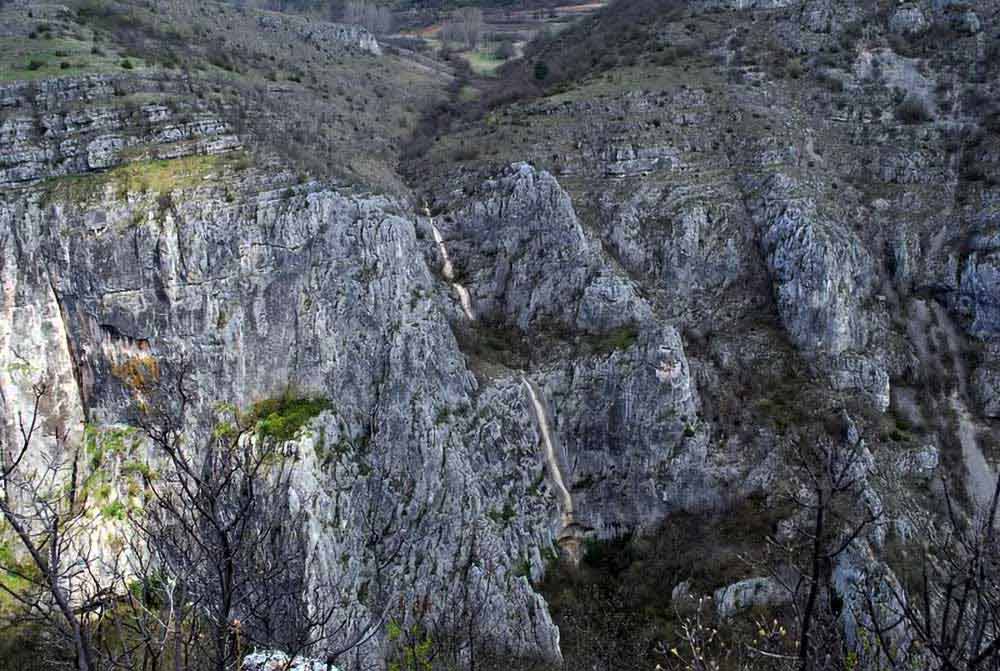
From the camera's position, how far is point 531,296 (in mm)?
44156

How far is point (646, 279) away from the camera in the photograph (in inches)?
1812

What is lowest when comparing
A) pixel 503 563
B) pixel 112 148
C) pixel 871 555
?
pixel 503 563

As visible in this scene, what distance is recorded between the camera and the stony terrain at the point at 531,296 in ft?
115

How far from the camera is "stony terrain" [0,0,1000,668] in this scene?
3494cm

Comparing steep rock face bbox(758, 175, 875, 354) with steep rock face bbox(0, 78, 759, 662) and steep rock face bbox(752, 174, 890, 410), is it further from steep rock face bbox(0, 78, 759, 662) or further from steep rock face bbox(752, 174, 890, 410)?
steep rock face bbox(0, 78, 759, 662)

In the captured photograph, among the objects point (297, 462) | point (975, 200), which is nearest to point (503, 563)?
point (297, 462)

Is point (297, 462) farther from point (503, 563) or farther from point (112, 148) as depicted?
point (112, 148)

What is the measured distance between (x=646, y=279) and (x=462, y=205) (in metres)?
13.9

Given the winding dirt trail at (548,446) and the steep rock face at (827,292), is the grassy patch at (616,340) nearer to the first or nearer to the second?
the winding dirt trail at (548,446)

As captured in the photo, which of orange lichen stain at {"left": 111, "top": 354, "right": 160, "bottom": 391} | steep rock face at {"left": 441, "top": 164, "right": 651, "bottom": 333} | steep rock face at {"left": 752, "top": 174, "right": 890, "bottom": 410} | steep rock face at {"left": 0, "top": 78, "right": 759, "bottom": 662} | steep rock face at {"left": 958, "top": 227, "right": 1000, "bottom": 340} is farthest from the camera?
steep rock face at {"left": 441, "top": 164, "right": 651, "bottom": 333}

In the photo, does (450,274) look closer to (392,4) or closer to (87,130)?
(87,130)

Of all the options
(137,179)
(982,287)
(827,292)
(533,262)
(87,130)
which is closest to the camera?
(137,179)

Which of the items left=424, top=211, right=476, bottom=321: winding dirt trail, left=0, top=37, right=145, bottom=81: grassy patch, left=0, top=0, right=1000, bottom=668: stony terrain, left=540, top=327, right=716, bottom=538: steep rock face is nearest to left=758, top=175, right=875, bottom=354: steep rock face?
left=0, top=0, right=1000, bottom=668: stony terrain

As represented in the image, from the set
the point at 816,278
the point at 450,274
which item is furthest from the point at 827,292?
the point at 450,274
